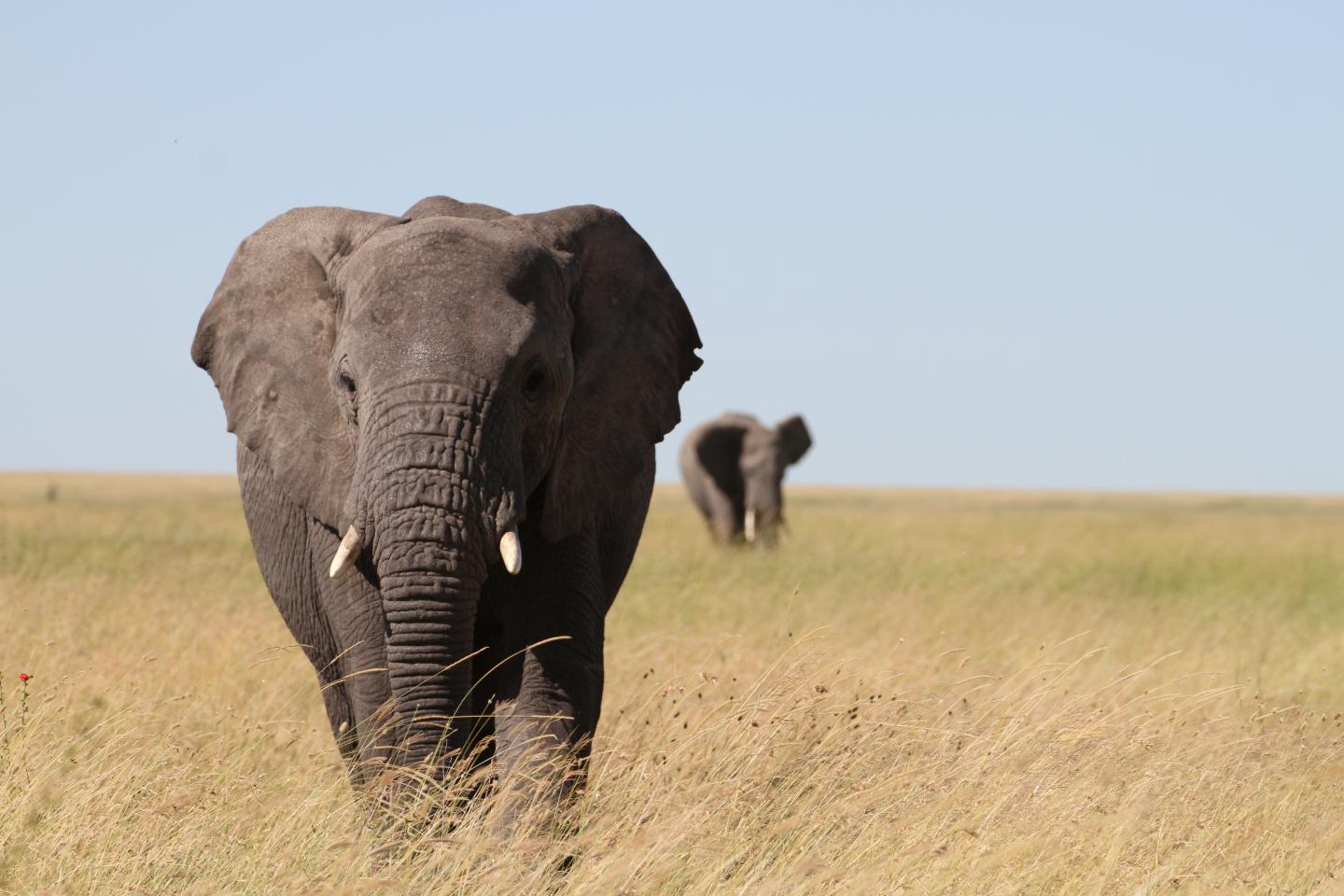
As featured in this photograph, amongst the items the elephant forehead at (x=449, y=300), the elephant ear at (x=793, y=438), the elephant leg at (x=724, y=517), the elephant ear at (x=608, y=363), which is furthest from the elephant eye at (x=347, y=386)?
the elephant ear at (x=793, y=438)

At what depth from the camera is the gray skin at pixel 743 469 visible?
2617cm

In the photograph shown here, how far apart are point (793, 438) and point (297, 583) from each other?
69.2 ft

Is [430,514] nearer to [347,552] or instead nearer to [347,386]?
[347,552]

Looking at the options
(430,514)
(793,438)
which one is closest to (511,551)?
(430,514)

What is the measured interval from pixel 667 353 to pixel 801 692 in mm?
1548

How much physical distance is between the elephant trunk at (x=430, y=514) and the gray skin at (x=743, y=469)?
1996cm

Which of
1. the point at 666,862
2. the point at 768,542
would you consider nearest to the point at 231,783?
the point at 666,862

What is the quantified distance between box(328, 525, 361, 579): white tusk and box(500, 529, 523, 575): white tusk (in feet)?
1.71

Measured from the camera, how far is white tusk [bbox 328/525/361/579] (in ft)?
19.0

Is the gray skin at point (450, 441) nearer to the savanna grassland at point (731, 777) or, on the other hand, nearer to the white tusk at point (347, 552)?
the white tusk at point (347, 552)

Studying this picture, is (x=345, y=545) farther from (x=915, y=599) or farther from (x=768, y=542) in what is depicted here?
(x=768, y=542)

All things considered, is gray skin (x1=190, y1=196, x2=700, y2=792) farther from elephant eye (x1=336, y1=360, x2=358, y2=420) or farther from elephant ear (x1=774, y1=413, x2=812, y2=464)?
elephant ear (x1=774, y1=413, x2=812, y2=464)

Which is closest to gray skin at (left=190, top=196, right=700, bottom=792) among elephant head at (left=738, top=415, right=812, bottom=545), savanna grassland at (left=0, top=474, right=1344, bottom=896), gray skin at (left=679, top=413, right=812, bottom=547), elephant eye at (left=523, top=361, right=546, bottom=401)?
elephant eye at (left=523, top=361, right=546, bottom=401)

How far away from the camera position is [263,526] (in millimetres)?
7191
